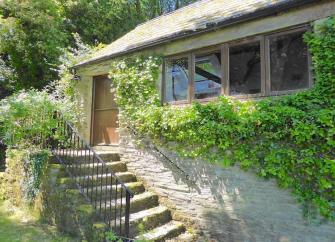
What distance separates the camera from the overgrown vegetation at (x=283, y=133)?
416 centimetres

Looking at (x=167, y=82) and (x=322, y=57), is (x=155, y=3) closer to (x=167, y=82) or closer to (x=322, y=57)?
(x=167, y=82)

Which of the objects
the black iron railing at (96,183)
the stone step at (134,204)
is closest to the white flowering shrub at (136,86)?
the black iron railing at (96,183)

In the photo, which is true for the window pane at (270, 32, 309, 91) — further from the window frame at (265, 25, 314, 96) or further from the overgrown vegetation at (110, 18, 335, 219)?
the overgrown vegetation at (110, 18, 335, 219)

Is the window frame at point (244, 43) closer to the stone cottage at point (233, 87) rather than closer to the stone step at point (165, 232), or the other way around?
the stone cottage at point (233, 87)

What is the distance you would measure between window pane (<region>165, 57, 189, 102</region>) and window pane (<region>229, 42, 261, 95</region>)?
1124 millimetres

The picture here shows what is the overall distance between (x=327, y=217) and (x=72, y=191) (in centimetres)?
443

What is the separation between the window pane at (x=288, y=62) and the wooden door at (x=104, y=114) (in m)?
4.55

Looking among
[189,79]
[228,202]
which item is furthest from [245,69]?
[228,202]

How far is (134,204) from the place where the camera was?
18.7 feet

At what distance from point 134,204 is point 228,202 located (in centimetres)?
187

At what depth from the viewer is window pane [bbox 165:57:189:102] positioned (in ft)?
21.1

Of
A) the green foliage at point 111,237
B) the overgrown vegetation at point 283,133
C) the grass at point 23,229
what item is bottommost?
the grass at point 23,229

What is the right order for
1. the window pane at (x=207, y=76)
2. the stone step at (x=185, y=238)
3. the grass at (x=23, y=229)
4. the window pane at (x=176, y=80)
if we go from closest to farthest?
the grass at (x=23, y=229) → the stone step at (x=185, y=238) → the window pane at (x=207, y=76) → the window pane at (x=176, y=80)

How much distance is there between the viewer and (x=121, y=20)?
16.7 metres
